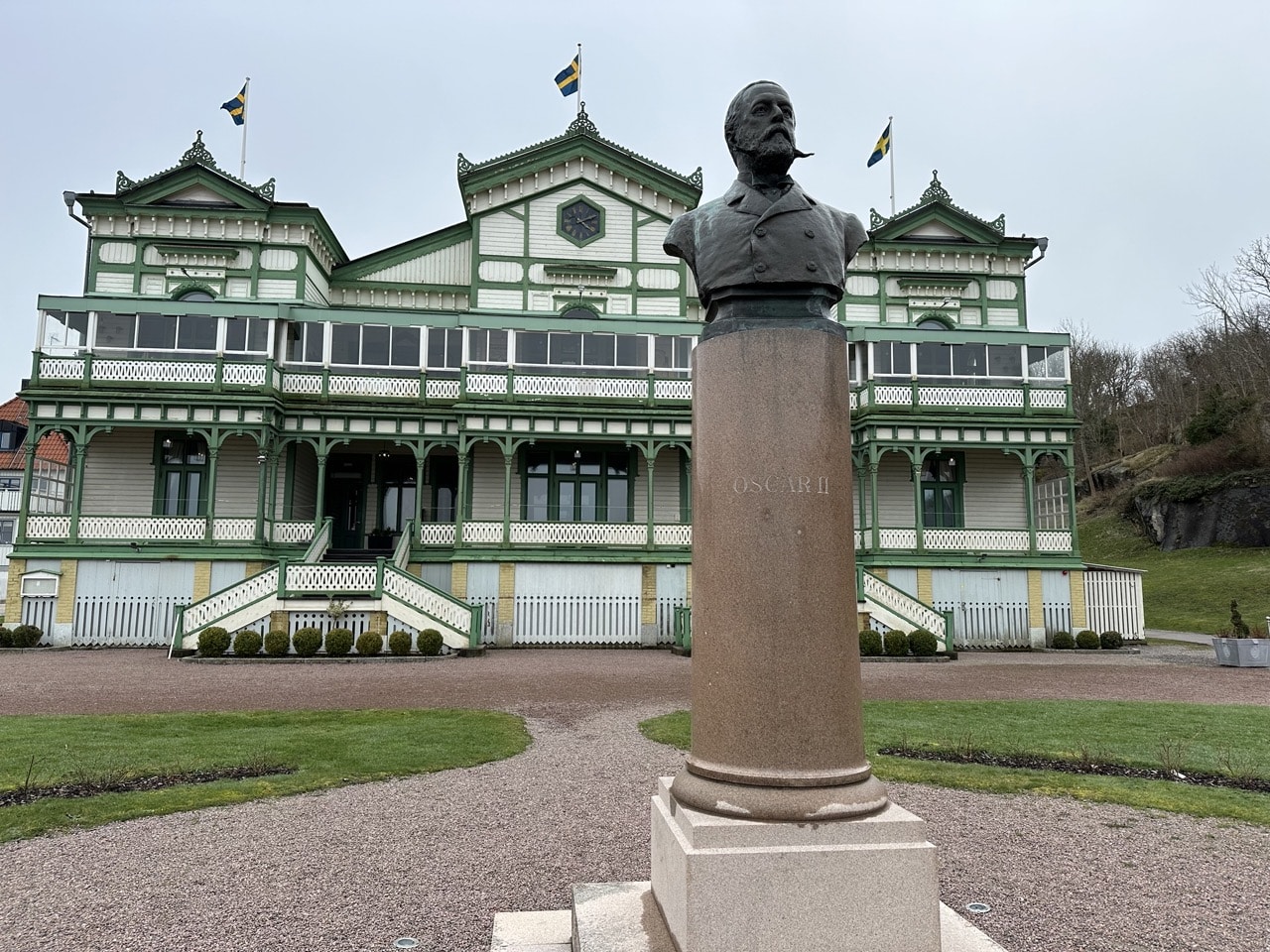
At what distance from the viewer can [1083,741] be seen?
10258 millimetres

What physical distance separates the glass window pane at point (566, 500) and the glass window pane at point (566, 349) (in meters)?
3.99

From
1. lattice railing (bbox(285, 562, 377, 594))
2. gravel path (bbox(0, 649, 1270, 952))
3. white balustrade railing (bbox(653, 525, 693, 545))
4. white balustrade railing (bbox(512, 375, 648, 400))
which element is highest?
white balustrade railing (bbox(512, 375, 648, 400))

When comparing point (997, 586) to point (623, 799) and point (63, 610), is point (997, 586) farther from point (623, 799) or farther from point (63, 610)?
point (63, 610)

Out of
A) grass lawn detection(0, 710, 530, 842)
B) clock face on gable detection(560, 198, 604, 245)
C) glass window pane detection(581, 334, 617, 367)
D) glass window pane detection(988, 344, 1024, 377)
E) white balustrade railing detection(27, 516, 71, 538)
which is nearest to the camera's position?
grass lawn detection(0, 710, 530, 842)

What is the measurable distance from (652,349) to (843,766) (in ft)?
77.8

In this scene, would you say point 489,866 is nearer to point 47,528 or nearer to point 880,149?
point 47,528

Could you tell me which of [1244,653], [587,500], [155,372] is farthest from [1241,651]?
[155,372]

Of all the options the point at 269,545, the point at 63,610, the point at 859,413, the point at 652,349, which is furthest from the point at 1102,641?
the point at 63,610

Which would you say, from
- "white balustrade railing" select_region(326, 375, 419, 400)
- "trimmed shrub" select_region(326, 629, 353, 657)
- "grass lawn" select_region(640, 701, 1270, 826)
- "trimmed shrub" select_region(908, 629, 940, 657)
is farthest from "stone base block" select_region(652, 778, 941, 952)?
"white balustrade railing" select_region(326, 375, 419, 400)

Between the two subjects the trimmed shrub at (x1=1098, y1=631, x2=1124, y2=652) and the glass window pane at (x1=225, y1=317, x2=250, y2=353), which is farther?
the glass window pane at (x1=225, y1=317, x2=250, y2=353)

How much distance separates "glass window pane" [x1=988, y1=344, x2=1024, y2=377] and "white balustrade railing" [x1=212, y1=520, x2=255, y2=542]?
23376mm

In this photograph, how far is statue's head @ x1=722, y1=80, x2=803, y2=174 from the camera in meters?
4.51

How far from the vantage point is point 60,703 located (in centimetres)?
1324

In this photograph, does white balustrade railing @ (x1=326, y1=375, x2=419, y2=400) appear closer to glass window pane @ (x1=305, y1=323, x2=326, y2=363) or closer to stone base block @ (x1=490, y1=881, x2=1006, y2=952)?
glass window pane @ (x1=305, y1=323, x2=326, y2=363)
